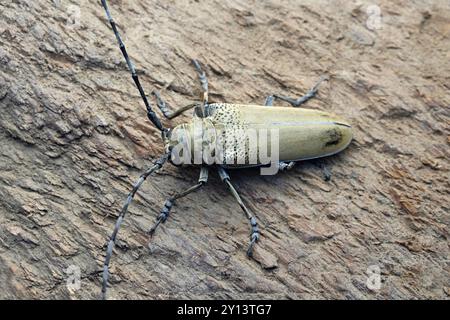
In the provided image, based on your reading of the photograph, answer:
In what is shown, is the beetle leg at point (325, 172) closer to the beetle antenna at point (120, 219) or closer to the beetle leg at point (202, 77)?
the beetle leg at point (202, 77)

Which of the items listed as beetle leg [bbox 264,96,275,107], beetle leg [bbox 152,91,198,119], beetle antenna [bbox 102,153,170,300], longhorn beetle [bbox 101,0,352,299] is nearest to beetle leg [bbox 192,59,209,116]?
longhorn beetle [bbox 101,0,352,299]

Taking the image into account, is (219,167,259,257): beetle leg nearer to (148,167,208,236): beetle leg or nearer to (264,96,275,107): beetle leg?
(148,167,208,236): beetle leg

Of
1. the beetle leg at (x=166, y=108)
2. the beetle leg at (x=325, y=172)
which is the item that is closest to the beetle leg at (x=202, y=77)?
the beetle leg at (x=166, y=108)

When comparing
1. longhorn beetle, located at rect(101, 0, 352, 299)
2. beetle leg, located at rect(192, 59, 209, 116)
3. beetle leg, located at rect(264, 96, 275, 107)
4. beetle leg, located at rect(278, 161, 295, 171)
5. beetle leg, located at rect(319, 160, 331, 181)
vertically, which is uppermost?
beetle leg, located at rect(192, 59, 209, 116)

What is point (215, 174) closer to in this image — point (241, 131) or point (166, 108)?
point (241, 131)

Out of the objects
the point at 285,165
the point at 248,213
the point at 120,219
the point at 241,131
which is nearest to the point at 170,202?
the point at 120,219

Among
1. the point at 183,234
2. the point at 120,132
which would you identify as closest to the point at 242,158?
the point at 183,234

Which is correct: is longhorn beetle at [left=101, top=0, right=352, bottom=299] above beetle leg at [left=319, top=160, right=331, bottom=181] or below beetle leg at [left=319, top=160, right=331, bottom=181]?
above
